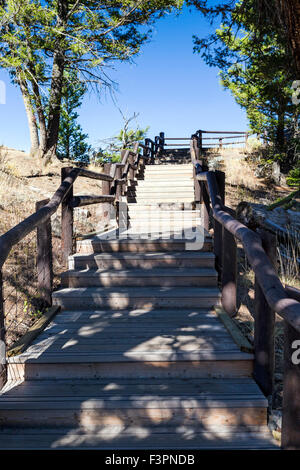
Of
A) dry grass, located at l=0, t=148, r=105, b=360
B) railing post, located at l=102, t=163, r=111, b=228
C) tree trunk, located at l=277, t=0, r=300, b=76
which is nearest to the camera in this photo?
tree trunk, located at l=277, t=0, r=300, b=76

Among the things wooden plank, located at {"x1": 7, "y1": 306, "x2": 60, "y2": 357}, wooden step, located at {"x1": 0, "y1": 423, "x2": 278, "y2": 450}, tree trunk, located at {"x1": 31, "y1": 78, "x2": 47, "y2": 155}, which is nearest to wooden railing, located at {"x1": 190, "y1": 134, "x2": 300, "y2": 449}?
wooden step, located at {"x1": 0, "y1": 423, "x2": 278, "y2": 450}

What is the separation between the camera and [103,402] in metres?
2.34

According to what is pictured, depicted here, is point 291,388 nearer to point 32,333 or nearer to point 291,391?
point 291,391

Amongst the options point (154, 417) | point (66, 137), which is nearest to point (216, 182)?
point (154, 417)

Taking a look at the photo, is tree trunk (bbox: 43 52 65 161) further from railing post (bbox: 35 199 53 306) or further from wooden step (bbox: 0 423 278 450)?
wooden step (bbox: 0 423 278 450)

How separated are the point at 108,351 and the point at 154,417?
69 centimetres

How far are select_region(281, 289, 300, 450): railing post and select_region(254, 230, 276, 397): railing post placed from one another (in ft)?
1.79

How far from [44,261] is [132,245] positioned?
4.33 feet

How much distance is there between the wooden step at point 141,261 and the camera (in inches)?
170

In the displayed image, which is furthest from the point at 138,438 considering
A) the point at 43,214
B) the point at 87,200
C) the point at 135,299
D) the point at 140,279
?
the point at 87,200

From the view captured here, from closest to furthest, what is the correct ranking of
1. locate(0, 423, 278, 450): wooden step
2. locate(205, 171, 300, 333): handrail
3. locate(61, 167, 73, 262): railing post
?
locate(205, 171, 300, 333): handrail
locate(0, 423, 278, 450): wooden step
locate(61, 167, 73, 262): railing post

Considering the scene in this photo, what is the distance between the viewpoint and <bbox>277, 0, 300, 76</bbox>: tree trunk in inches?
151

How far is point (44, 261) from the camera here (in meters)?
3.70
